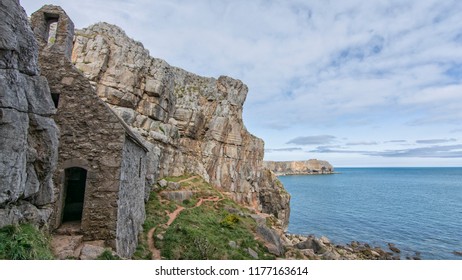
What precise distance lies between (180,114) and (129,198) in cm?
3923

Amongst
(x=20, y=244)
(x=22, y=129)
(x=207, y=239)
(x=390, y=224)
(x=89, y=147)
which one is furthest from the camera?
(x=390, y=224)

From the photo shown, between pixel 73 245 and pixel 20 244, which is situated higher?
pixel 20 244

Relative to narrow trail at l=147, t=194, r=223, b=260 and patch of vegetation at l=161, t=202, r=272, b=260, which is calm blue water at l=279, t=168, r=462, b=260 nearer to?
narrow trail at l=147, t=194, r=223, b=260

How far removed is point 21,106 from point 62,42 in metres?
9.03

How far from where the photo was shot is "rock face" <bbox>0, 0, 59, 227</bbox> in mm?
6355

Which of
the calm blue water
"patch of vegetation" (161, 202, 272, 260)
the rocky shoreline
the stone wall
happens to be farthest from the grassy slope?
the calm blue water

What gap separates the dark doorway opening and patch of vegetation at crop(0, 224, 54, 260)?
Result: 7.98 metres

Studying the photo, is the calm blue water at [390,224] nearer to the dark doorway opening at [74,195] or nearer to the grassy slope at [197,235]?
the grassy slope at [197,235]

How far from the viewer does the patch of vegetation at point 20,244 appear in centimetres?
599

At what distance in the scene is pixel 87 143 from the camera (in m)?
12.4

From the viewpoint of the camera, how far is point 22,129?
6.86 metres

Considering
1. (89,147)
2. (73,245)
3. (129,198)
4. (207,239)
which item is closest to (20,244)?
(73,245)

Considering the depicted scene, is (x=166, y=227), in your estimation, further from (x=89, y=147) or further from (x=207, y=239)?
(x=89, y=147)

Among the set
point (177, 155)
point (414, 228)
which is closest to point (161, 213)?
point (177, 155)
